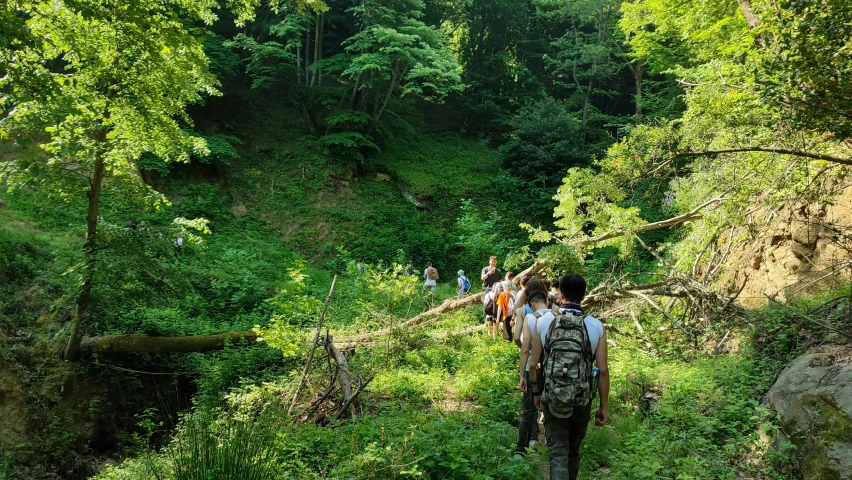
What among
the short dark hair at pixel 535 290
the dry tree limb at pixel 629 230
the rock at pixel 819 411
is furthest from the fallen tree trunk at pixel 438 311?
the rock at pixel 819 411

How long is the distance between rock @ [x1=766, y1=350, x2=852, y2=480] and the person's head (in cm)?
231

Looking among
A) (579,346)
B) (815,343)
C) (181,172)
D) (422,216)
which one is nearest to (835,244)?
(815,343)

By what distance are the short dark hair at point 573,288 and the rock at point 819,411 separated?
90.6 inches

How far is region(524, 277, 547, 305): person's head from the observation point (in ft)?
15.7

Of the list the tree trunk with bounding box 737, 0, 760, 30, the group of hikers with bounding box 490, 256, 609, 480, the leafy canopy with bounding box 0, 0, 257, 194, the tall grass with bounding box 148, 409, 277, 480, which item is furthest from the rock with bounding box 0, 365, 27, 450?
the tree trunk with bounding box 737, 0, 760, 30

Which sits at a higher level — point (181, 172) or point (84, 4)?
point (84, 4)

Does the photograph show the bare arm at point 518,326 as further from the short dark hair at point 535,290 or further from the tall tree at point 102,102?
the tall tree at point 102,102

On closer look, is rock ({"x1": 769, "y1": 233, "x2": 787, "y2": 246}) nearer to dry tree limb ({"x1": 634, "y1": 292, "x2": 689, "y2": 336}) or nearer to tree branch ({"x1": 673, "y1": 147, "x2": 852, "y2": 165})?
dry tree limb ({"x1": 634, "y1": 292, "x2": 689, "y2": 336})

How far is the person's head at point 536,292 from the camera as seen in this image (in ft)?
15.7

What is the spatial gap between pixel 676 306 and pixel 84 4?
9645 mm

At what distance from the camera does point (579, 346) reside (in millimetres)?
3512

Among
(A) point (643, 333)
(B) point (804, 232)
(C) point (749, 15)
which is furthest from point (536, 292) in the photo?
(C) point (749, 15)

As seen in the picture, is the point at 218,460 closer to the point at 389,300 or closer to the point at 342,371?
the point at 342,371

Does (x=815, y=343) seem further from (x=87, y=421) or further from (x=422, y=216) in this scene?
(x=422, y=216)
